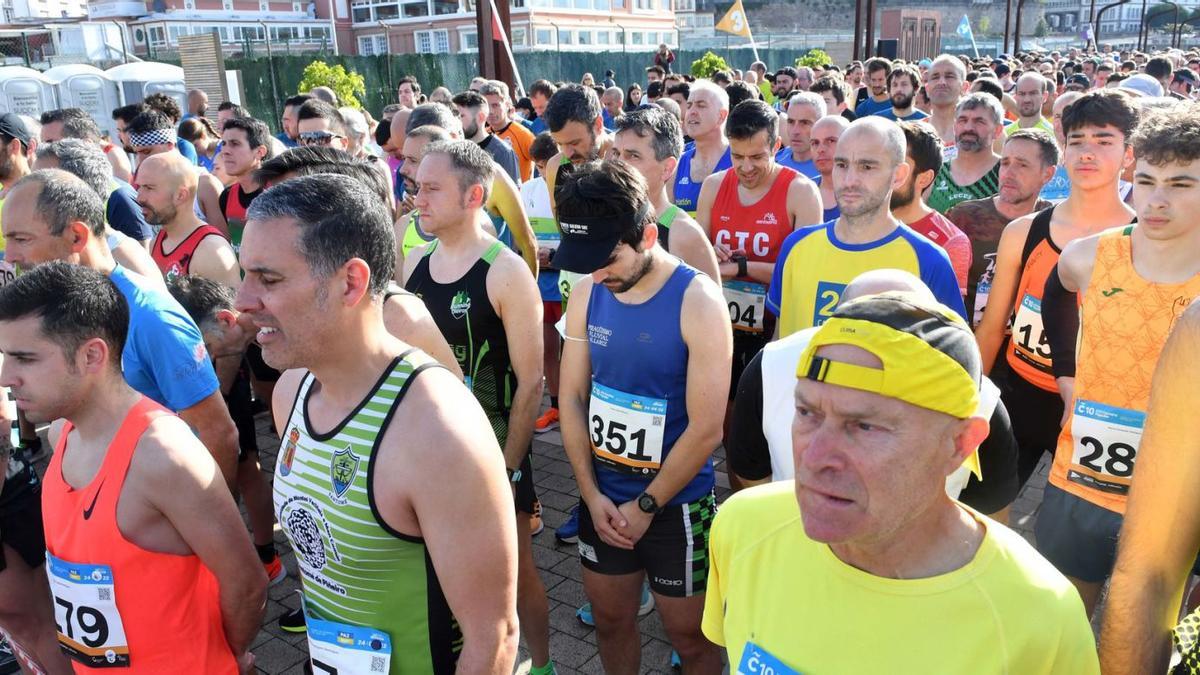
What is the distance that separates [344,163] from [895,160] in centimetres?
228

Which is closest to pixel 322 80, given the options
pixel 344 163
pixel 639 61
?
pixel 639 61

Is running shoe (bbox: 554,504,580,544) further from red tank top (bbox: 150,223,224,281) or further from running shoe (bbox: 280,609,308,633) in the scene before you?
red tank top (bbox: 150,223,224,281)

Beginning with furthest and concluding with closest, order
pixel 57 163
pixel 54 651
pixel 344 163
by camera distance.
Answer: pixel 57 163 → pixel 344 163 → pixel 54 651

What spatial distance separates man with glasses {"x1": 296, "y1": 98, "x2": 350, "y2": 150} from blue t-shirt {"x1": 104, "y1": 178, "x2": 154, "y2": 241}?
1.32 m

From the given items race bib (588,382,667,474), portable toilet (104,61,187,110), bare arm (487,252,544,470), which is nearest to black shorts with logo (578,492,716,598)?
race bib (588,382,667,474)

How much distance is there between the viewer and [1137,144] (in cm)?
252

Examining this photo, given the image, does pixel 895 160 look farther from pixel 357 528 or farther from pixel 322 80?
pixel 322 80

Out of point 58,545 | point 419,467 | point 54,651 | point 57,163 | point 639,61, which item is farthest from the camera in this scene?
point 639,61

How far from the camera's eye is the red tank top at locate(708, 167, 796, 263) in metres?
4.63

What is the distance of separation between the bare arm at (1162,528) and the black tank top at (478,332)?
2.41 meters

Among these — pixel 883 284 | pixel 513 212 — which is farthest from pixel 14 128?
pixel 883 284

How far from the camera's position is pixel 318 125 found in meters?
6.44

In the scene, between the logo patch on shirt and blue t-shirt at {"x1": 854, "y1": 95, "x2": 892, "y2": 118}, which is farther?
blue t-shirt at {"x1": 854, "y1": 95, "x2": 892, "y2": 118}

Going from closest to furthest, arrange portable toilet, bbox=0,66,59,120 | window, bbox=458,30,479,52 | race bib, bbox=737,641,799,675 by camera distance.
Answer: race bib, bbox=737,641,799,675 < portable toilet, bbox=0,66,59,120 < window, bbox=458,30,479,52
